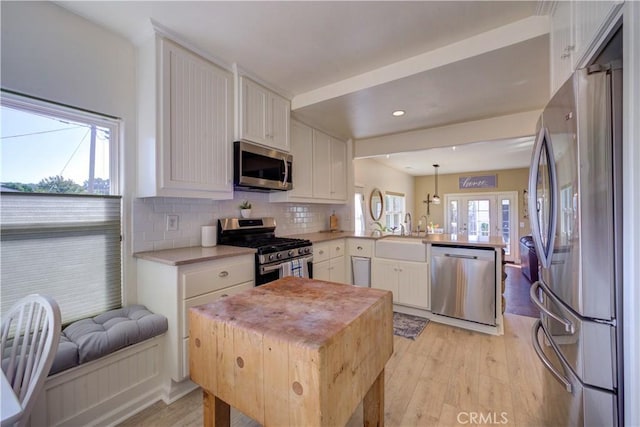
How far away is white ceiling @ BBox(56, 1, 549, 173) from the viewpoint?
5.76 ft

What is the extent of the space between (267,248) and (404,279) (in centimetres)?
184

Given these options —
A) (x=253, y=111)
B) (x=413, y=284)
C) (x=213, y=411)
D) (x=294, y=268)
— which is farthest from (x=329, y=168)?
(x=213, y=411)

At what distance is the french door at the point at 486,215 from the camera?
23.4ft

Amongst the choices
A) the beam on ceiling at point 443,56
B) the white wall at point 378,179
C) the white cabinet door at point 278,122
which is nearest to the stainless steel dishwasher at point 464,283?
the beam on ceiling at point 443,56

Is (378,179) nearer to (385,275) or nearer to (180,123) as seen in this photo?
(385,275)

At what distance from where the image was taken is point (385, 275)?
3.43m

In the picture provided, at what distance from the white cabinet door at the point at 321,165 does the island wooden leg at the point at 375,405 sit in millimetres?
2596

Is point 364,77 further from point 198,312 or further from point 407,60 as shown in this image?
point 198,312

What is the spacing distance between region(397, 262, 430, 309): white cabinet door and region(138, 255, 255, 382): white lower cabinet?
6.95 feet

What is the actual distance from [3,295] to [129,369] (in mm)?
828

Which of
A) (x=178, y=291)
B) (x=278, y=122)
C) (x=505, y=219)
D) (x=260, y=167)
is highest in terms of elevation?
(x=278, y=122)

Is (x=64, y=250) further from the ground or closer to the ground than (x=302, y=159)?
closer to the ground

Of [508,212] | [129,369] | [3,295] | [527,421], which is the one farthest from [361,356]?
[508,212]

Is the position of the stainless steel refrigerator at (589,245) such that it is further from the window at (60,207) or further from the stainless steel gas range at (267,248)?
the window at (60,207)
